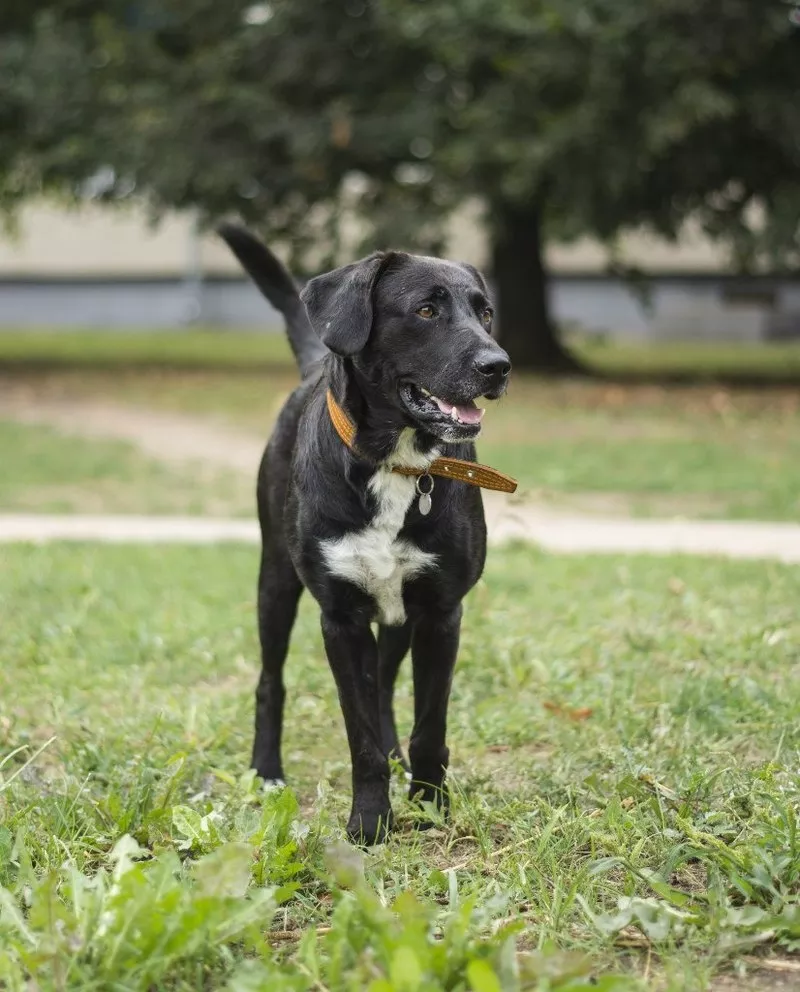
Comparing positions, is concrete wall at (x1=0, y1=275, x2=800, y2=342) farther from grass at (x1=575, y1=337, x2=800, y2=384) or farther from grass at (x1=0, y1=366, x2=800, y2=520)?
grass at (x1=0, y1=366, x2=800, y2=520)

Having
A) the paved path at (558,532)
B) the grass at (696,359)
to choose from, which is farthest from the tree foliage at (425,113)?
the paved path at (558,532)

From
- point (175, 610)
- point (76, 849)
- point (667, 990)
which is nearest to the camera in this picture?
point (667, 990)

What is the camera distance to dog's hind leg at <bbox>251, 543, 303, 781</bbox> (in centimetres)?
440

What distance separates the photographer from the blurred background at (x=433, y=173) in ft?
42.5

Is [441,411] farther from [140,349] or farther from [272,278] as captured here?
[140,349]

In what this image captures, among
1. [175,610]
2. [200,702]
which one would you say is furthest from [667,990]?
[175,610]

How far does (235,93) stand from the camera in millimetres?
17766

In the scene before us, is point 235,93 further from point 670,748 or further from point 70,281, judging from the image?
point 70,281

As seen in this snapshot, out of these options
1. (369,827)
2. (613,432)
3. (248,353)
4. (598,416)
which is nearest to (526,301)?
(598,416)

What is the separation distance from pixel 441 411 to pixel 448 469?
6.3 inches

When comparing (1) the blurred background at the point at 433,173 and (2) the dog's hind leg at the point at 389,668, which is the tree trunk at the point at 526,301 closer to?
(1) the blurred background at the point at 433,173

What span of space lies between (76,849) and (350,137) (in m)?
15.5

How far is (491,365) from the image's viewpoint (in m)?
3.62

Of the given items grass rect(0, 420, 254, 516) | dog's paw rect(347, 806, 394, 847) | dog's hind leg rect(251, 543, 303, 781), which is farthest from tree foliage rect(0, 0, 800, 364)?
dog's paw rect(347, 806, 394, 847)
